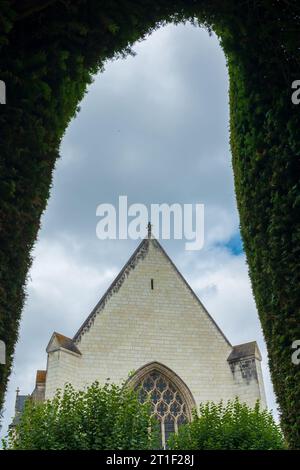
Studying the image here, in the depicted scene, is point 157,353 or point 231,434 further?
point 157,353

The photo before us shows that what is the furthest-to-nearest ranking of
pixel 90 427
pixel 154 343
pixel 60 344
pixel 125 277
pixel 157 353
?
pixel 125 277
pixel 154 343
pixel 157 353
pixel 60 344
pixel 90 427

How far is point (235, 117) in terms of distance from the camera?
675cm

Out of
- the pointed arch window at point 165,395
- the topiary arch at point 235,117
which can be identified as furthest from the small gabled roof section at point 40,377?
the topiary arch at point 235,117

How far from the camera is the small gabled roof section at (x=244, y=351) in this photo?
599 inches

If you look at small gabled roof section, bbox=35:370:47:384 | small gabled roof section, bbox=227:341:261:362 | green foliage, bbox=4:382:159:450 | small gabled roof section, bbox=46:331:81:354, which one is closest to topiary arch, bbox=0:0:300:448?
green foliage, bbox=4:382:159:450

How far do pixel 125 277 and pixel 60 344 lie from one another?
328 cm

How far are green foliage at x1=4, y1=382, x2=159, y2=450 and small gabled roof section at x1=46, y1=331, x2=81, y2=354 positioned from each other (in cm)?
300

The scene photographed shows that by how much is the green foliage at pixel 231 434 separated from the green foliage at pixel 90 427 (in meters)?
1.20

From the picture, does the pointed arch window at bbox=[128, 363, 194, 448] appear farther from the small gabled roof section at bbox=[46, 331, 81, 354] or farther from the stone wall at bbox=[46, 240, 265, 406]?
the small gabled roof section at bbox=[46, 331, 81, 354]

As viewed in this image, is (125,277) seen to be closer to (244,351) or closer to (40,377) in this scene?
(40,377)

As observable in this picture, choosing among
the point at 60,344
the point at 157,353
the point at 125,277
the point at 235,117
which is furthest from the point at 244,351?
the point at 235,117

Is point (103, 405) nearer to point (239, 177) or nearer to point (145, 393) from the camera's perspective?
point (145, 393)

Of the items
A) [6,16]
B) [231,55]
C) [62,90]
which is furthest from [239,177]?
[6,16]

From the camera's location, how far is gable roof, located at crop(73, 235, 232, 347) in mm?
15227
